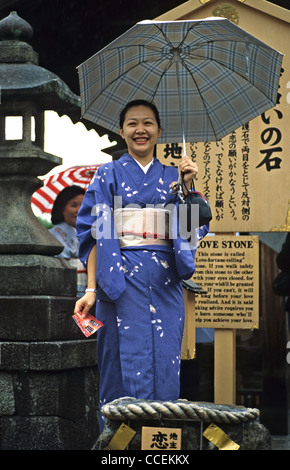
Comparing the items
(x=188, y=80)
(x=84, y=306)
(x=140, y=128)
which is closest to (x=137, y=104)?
(x=140, y=128)

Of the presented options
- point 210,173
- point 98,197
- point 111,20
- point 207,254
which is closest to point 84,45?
point 111,20

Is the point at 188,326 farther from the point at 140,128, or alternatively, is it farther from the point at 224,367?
the point at 140,128

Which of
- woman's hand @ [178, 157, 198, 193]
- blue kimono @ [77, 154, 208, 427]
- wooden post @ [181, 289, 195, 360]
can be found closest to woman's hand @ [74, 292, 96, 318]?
blue kimono @ [77, 154, 208, 427]

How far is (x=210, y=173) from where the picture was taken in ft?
22.0

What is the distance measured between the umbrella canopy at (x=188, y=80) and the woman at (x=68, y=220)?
9.60 ft

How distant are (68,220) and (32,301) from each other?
2.65 m

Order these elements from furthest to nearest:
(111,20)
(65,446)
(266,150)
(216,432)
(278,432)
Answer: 1. (111,20)
2. (278,432)
3. (266,150)
4. (65,446)
5. (216,432)

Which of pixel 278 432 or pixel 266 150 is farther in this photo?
pixel 278 432

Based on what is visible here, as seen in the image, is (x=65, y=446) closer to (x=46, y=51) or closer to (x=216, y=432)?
(x=216, y=432)

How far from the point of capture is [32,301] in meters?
5.34

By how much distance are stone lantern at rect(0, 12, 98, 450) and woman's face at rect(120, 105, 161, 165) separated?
59.8 inches

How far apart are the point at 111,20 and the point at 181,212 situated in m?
4.36

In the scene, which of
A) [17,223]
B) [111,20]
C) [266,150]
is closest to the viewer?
[17,223]

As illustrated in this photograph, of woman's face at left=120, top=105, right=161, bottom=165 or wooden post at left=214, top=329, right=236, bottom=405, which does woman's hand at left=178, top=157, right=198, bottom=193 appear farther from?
wooden post at left=214, top=329, right=236, bottom=405
